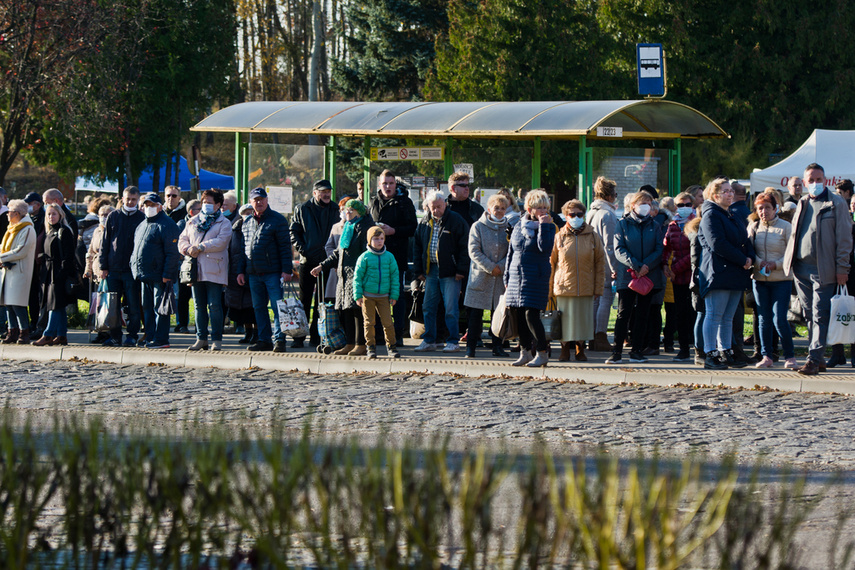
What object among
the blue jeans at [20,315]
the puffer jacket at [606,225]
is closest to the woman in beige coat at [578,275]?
the puffer jacket at [606,225]

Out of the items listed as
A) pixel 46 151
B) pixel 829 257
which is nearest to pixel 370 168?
pixel 829 257

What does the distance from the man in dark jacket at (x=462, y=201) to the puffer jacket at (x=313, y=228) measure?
146 centimetres

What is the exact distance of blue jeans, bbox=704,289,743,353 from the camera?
11078mm

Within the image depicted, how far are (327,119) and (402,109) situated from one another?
120 cm

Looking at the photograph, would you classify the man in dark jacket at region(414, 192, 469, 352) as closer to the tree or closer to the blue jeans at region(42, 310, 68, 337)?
the blue jeans at region(42, 310, 68, 337)

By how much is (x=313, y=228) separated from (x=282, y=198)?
4911mm

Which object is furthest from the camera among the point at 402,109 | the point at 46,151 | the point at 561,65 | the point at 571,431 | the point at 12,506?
the point at 561,65

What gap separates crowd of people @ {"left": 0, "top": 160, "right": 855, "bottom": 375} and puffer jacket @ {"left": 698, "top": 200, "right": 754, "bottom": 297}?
0.02 metres

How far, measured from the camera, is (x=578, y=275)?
38.3ft

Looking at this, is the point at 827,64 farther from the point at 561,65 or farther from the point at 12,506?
the point at 12,506

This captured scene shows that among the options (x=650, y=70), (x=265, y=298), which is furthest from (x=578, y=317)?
(x=650, y=70)

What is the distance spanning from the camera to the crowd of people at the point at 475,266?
11.0 m

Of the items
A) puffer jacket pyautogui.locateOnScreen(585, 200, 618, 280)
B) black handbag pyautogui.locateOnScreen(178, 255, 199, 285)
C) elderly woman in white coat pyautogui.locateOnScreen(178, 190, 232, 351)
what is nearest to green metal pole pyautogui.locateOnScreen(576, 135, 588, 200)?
puffer jacket pyautogui.locateOnScreen(585, 200, 618, 280)

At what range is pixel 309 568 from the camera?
3.54 meters
